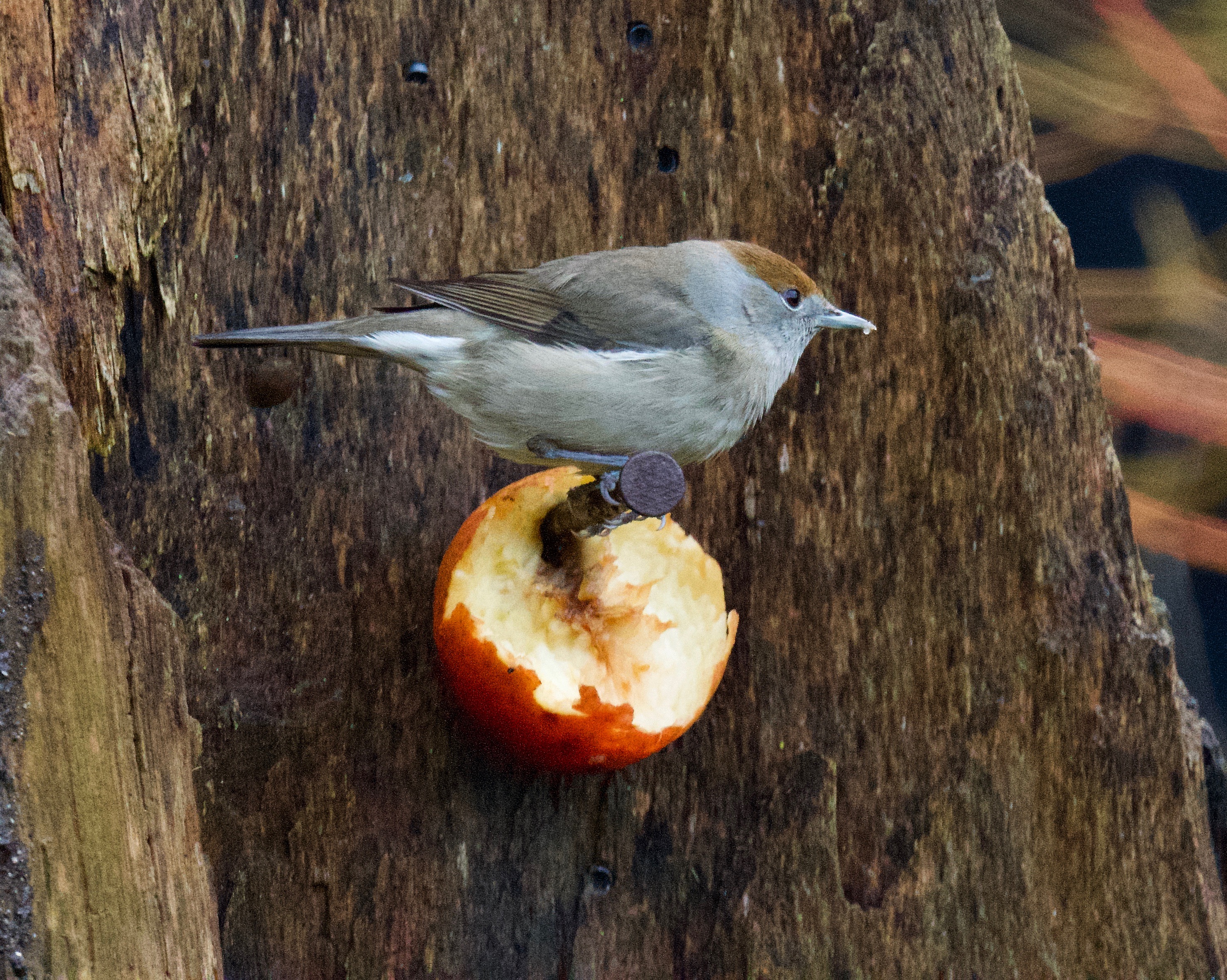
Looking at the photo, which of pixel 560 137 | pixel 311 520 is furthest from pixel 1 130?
pixel 560 137

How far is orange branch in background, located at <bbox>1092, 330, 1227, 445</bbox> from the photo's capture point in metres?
3.04

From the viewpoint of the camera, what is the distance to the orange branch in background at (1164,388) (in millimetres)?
3039

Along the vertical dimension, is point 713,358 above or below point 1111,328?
above

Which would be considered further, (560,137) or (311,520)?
(560,137)

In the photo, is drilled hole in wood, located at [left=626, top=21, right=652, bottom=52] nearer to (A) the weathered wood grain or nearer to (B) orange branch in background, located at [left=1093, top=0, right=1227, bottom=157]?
(B) orange branch in background, located at [left=1093, top=0, right=1227, bottom=157]

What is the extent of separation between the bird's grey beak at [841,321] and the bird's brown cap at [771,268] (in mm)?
76

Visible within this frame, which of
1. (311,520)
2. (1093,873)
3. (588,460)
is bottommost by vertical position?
(1093,873)

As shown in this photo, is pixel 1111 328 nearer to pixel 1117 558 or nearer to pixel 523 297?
pixel 1117 558

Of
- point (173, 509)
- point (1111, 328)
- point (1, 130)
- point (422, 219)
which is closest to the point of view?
point (1, 130)

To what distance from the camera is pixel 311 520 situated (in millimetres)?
2361

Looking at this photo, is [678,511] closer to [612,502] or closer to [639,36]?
[612,502]

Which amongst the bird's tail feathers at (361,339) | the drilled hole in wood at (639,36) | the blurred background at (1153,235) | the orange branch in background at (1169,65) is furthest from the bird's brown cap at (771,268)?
the orange branch in background at (1169,65)

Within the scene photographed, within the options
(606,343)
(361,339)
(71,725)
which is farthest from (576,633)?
(71,725)

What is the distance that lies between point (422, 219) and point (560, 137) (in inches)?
13.8
